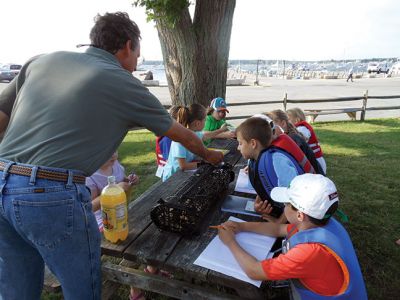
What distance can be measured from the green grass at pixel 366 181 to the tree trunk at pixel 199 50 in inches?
64.9

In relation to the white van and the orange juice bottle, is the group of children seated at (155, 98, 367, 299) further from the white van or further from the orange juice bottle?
the white van

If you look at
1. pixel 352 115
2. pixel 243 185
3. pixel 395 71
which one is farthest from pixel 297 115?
pixel 395 71

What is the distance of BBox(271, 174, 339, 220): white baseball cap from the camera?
146 cm

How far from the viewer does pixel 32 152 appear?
4.49 ft

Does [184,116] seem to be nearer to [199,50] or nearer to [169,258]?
[199,50]

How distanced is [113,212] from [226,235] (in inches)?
24.1

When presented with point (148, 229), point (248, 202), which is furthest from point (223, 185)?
point (148, 229)

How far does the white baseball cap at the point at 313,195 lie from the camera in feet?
4.80

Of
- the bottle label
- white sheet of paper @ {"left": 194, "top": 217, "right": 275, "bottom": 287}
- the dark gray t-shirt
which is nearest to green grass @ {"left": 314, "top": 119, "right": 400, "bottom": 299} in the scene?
white sheet of paper @ {"left": 194, "top": 217, "right": 275, "bottom": 287}

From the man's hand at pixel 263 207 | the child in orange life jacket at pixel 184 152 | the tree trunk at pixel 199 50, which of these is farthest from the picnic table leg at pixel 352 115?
the man's hand at pixel 263 207

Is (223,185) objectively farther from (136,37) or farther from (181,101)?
(181,101)

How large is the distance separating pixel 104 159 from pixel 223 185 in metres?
1.06

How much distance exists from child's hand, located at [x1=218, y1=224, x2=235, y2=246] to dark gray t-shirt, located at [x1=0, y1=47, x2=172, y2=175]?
0.74 meters

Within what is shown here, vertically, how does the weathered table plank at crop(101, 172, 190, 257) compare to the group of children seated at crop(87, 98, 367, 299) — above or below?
below
